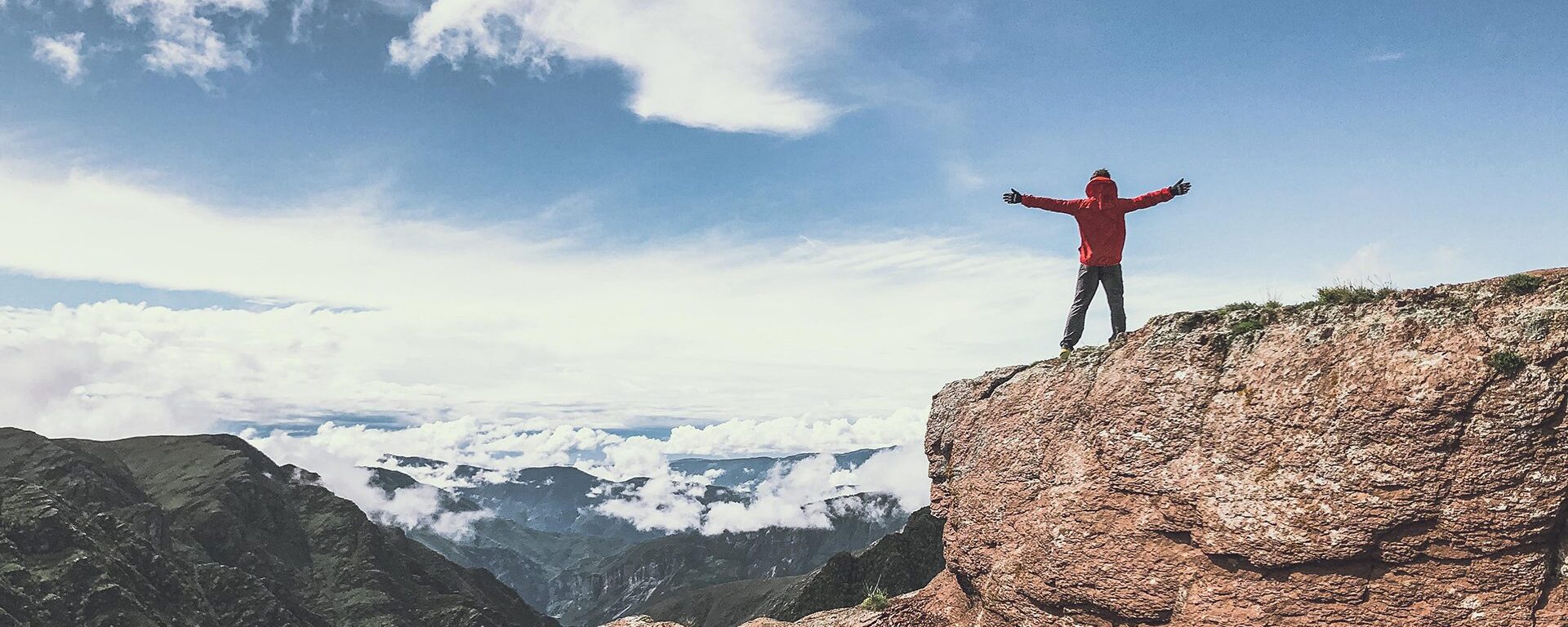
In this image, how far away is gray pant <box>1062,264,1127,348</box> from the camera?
18859 millimetres

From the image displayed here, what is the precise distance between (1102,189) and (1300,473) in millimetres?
8146

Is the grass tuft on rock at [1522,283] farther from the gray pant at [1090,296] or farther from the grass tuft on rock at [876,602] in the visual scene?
the grass tuft on rock at [876,602]

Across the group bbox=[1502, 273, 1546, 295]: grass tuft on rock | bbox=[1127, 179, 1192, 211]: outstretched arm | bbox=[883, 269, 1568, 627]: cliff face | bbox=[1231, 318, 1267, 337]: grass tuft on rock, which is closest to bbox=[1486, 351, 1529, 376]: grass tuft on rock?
bbox=[883, 269, 1568, 627]: cliff face

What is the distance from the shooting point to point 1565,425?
436 inches

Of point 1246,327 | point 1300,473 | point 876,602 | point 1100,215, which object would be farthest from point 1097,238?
point 876,602

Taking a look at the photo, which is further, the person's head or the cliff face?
the person's head

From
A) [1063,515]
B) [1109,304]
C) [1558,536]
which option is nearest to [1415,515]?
[1558,536]

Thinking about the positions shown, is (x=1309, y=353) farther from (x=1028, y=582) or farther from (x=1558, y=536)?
(x=1028, y=582)

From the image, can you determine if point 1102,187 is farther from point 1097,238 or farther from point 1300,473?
point 1300,473

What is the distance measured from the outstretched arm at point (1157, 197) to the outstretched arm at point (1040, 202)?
1.23 meters

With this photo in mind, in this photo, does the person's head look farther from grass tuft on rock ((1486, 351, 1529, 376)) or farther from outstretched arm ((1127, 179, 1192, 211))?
grass tuft on rock ((1486, 351, 1529, 376))

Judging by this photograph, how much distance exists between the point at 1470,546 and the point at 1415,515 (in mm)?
753

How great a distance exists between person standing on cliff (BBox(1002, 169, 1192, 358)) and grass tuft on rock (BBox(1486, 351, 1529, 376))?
7.50 meters

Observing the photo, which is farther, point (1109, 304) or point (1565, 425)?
point (1109, 304)
